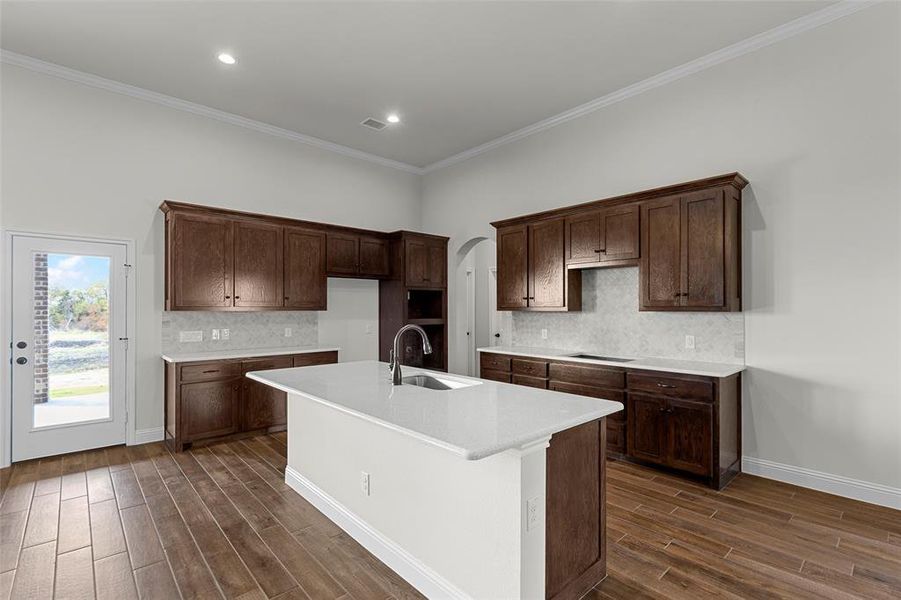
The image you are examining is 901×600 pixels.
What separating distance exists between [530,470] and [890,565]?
2209 mm

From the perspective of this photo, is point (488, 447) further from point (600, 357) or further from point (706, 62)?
point (706, 62)

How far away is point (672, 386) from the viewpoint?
3.53m

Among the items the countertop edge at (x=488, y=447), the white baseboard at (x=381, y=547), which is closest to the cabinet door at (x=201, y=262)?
the white baseboard at (x=381, y=547)

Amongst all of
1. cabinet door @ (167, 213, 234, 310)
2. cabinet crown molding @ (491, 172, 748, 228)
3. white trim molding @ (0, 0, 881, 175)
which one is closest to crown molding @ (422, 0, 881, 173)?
white trim molding @ (0, 0, 881, 175)

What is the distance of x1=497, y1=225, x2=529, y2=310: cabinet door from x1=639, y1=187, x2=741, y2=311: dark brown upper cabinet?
1325mm

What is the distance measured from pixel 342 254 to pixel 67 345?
2.85 meters

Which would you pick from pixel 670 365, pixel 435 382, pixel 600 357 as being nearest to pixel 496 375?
pixel 600 357

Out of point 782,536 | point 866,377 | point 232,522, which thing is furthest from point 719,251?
point 232,522

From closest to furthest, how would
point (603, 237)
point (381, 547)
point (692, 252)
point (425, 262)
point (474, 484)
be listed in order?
point (474, 484) → point (381, 547) → point (692, 252) → point (603, 237) → point (425, 262)

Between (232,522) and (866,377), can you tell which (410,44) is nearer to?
(232,522)

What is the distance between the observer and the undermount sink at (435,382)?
2.84m

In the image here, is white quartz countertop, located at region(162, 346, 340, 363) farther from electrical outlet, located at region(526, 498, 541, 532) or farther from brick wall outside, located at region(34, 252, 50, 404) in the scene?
electrical outlet, located at region(526, 498, 541, 532)

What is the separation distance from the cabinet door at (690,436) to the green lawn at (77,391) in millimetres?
5124

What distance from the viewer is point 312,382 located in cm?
278
